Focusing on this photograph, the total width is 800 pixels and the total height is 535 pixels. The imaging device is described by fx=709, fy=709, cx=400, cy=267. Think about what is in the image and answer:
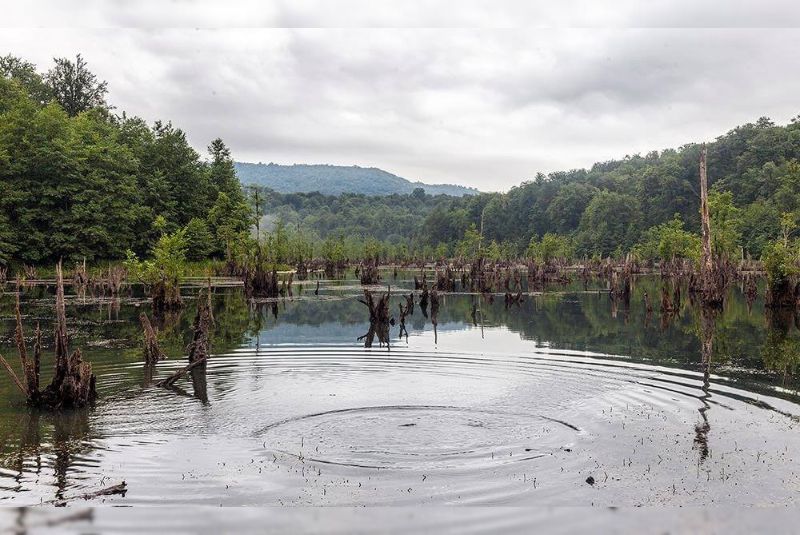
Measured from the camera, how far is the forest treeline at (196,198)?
5188cm

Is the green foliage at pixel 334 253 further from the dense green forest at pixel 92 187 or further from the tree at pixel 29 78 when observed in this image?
the tree at pixel 29 78

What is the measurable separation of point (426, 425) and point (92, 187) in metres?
52.5

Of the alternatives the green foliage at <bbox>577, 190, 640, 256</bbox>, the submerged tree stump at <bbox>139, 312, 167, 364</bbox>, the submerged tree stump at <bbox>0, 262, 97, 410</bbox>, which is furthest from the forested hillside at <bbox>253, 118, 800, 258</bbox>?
the submerged tree stump at <bbox>0, 262, 97, 410</bbox>

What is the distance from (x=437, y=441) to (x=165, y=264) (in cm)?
2289

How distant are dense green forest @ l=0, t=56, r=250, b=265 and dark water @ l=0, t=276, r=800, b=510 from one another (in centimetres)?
3326

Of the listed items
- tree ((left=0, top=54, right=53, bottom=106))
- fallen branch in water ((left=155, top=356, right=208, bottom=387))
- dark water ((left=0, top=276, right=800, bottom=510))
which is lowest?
dark water ((left=0, top=276, right=800, bottom=510))

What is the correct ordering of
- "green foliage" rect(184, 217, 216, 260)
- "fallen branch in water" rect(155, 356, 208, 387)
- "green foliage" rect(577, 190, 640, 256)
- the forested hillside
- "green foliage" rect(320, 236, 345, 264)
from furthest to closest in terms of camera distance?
"green foliage" rect(577, 190, 640, 256), "green foliage" rect(320, 236, 345, 264), the forested hillside, "green foliage" rect(184, 217, 216, 260), "fallen branch in water" rect(155, 356, 208, 387)

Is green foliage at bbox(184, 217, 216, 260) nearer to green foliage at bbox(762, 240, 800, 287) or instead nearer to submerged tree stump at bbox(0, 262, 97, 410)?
green foliage at bbox(762, 240, 800, 287)

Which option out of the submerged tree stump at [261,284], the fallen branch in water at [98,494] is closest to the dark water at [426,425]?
the fallen branch in water at [98,494]

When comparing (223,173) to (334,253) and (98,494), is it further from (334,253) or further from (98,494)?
(98,494)

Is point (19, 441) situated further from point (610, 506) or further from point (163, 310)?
point (163, 310)

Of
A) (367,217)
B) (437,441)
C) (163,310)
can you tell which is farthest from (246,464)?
(367,217)

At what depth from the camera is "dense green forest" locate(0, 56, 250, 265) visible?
51.2m

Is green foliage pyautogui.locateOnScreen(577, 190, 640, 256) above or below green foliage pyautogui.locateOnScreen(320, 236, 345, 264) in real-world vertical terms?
above
